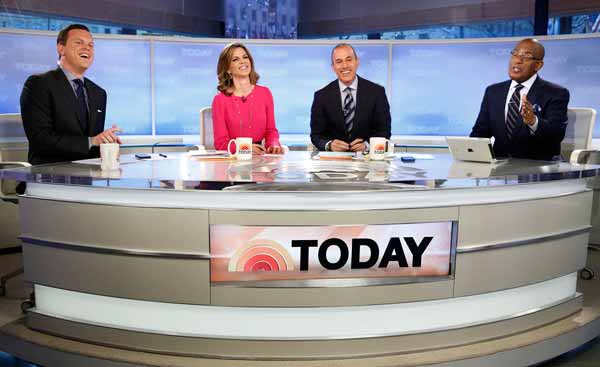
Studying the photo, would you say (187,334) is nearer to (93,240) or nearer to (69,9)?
(93,240)

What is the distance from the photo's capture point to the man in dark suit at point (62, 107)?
2.85m

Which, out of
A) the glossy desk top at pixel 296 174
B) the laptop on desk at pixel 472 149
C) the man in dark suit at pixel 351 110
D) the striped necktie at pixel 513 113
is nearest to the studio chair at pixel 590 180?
the striped necktie at pixel 513 113

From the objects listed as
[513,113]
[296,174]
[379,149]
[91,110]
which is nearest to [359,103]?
[379,149]

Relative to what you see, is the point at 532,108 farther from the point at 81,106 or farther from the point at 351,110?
the point at 81,106

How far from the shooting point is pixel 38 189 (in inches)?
85.7

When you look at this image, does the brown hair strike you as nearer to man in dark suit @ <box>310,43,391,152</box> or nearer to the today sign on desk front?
man in dark suit @ <box>310,43,391,152</box>

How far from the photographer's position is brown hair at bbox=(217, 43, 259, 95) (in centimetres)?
326

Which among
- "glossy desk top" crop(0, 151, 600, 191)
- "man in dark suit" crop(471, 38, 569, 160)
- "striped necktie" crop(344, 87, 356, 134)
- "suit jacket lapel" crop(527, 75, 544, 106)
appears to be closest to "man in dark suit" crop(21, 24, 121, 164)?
"glossy desk top" crop(0, 151, 600, 191)

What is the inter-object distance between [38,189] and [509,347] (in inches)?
80.4

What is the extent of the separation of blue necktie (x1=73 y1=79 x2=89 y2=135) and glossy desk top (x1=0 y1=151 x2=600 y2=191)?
505 mm

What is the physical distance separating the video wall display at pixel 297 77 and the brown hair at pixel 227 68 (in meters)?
2.18

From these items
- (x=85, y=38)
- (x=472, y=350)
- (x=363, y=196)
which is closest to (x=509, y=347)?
(x=472, y=350)

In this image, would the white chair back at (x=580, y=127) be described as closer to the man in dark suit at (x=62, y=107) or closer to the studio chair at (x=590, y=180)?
the studio chair at (x=590, y=180)

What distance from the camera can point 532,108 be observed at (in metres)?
3.14
